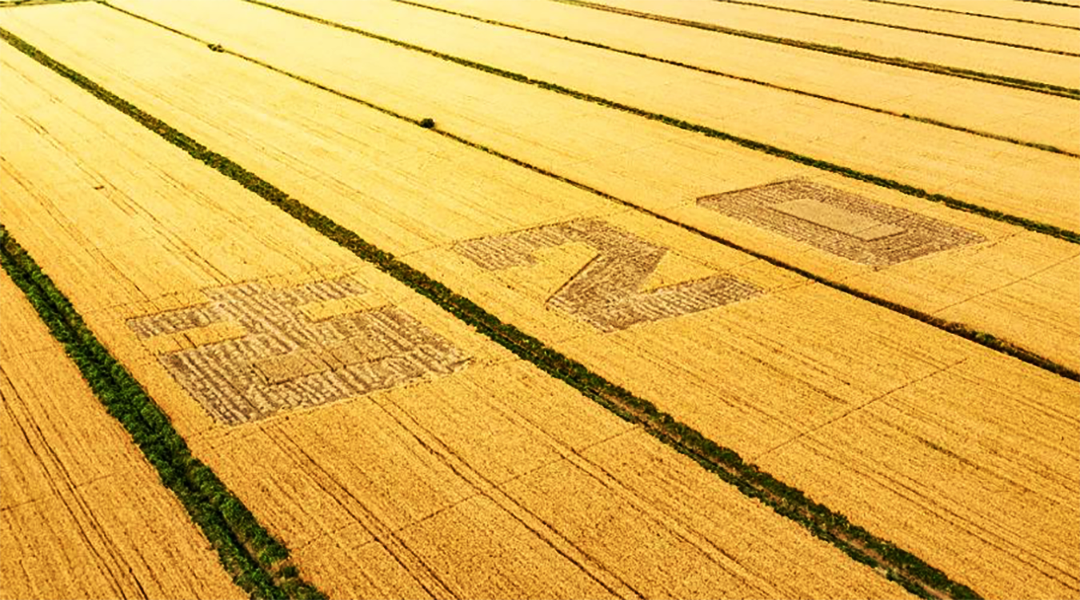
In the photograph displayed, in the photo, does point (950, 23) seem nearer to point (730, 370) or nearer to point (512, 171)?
point (512, 171)

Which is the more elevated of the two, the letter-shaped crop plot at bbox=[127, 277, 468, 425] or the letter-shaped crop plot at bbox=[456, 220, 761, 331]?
the letter-shaped crop plot at bbox=[456, 220, 761, 331]

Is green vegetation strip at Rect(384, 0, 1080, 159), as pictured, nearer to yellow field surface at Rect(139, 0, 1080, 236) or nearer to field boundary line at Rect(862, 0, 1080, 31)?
yellow field surface at Rect(139, 0, 1080, 236)

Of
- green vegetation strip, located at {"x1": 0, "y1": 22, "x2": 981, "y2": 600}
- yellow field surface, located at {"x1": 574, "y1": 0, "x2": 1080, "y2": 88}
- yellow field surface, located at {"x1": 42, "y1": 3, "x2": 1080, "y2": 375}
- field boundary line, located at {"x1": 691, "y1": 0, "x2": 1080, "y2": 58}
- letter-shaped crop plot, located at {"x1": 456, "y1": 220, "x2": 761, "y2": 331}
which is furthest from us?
field boundary line, located at {"x1": 691, "y1": 0, "x2": 1080, "y2": 58}

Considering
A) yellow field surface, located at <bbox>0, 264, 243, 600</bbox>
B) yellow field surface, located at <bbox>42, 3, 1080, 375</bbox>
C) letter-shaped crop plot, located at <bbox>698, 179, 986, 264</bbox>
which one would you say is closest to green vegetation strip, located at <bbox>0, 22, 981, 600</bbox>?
yellow field surface, located at <bbox>42, 3, 1080, 375</bbox>

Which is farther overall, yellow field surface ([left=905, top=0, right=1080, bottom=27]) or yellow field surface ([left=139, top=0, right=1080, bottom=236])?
yellow field surface ([left=905, top=0, right=1080, bottom=27])

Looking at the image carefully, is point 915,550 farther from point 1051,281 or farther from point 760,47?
point 760,47

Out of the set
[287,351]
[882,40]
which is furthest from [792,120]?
[287,351]

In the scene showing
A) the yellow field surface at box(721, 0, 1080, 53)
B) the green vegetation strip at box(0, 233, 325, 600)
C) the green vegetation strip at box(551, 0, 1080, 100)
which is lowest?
the green vegetation strip at box(0, 233, 325, 600)

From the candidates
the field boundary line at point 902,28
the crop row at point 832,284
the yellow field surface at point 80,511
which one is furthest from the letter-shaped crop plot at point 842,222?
the field boundary line at point 902,28
